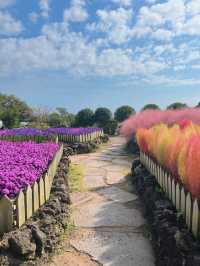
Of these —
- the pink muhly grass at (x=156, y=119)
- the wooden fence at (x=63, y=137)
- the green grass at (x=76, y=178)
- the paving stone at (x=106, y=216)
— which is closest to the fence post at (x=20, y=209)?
the paving stone at (x=106, y=216)

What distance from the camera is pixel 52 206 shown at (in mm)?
4480

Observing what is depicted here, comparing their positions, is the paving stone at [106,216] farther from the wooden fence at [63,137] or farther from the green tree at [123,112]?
the green tree at [123,112]

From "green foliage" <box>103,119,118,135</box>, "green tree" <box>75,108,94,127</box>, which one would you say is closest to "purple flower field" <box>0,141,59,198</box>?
"green foliage" <box>103,119,118,135</box>

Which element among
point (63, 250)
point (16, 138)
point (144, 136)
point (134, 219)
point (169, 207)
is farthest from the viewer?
point (16, 138)

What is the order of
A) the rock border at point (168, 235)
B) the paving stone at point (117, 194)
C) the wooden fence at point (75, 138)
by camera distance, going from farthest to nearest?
1. the wooden fence at point (75, 138)
2. the paving stone at point (117, 194)
3. the rock border at point (168, 235)

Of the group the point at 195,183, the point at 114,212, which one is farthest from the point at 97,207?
the point at 195,183

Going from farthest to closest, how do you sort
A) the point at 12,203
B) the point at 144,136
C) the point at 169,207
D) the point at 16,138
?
the point at 16,138 → the point at 144,136 → the point at 169,207 → the point at 12,203

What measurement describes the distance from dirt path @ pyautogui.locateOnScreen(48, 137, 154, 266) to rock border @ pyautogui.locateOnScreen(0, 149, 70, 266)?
0.17 metres

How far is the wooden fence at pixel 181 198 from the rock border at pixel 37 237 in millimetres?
1409

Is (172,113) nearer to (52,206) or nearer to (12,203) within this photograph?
(52,206)

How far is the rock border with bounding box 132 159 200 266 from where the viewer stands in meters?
3.19

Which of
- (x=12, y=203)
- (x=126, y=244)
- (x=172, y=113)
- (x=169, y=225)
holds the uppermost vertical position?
(x=172, y=113)

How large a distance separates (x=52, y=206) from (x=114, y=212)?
124cm

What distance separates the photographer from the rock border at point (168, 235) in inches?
125
